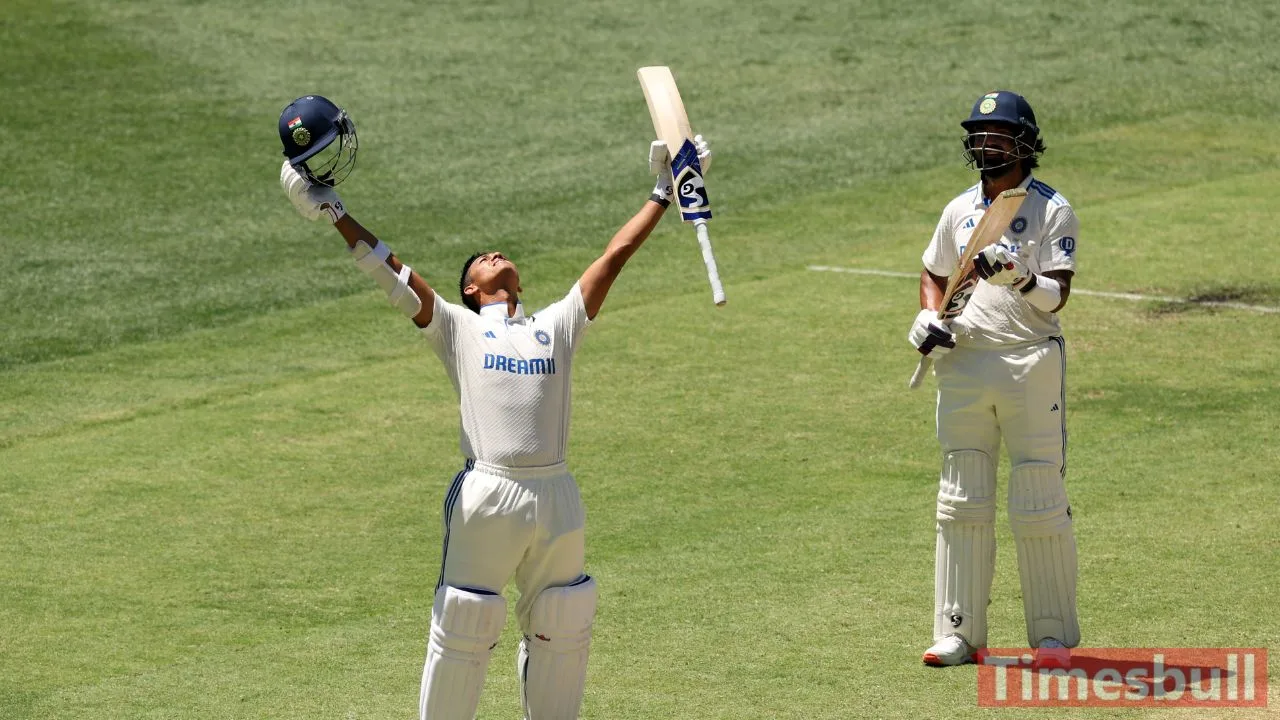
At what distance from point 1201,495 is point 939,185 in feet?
25.3

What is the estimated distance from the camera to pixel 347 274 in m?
15.1

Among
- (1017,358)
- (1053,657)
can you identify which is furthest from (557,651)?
(1017,358)

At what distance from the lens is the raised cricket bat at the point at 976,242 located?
761 centimetres

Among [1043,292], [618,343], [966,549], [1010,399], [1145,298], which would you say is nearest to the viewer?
[1043,292]

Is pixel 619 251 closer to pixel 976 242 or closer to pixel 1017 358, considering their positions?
pixel 976 242

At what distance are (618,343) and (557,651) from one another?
6.91m

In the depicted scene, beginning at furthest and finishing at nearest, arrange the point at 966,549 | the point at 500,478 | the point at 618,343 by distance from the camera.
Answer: the point at 618,343, the point at 966,549, the point at 500,478

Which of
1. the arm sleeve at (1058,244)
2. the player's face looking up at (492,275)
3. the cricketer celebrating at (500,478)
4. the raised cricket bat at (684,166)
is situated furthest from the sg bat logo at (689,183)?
the arm sleeve at (1058,244)

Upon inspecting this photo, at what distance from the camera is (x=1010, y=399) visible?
306 inches

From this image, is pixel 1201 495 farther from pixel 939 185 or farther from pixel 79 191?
pixel 79 191

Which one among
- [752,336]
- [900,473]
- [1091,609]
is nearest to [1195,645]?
[1091,609]

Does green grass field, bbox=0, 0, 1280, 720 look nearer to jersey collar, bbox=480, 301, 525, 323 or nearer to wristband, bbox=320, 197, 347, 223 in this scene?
jersey collar, bbox=480, 301, 525, 323

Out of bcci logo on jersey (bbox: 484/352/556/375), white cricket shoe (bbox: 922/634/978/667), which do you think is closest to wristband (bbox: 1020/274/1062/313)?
white cricket shoe (bbox: 922/634/978/667)

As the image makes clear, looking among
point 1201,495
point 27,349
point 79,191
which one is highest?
point 79,191
